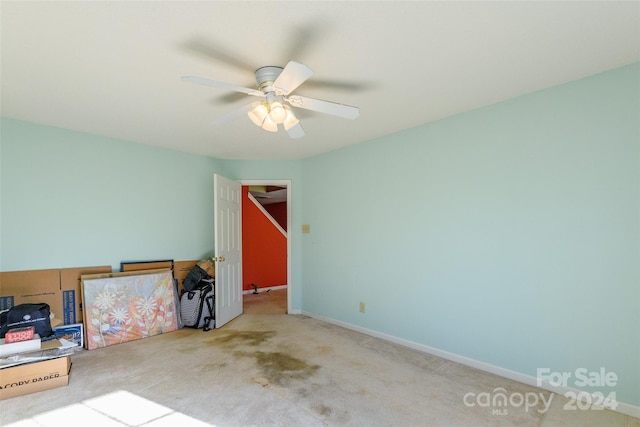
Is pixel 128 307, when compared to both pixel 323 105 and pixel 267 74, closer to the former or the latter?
pixel 267 74

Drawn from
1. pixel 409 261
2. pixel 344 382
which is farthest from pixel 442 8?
pixel 344 382

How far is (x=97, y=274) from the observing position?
3.53 m

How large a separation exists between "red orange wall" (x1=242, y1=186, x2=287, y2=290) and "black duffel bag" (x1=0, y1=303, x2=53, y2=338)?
11.7 feet

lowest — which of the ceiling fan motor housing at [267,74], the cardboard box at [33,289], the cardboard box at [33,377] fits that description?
the cardboard box at [33,377]

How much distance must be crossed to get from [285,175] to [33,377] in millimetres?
3468

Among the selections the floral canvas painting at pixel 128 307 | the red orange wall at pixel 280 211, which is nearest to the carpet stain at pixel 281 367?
the floral canvas painting at pixel 128 307

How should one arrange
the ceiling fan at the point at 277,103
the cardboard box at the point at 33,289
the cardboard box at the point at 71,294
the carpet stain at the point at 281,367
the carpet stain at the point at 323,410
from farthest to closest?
the cardboard box at the point at 71,294, the cardboard box at the point at 33,289, the carpet stain at the point at 281,367, the carpet stain at the point at 323,410, the ceiling fan at the point at 277,103

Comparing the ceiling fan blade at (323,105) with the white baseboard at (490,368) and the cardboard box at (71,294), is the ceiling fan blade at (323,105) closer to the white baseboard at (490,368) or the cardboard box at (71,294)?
the white baseboard at (490,368)

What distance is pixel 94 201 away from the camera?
357cm

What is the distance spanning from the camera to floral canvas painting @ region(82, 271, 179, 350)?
11.1ft

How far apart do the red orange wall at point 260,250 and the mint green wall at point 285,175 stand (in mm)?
1415

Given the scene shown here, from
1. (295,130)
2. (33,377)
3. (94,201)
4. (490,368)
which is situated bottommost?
(490,368)

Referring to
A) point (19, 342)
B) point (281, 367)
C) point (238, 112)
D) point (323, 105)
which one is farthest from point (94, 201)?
point (323, 105)

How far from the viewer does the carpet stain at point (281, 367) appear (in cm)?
267
